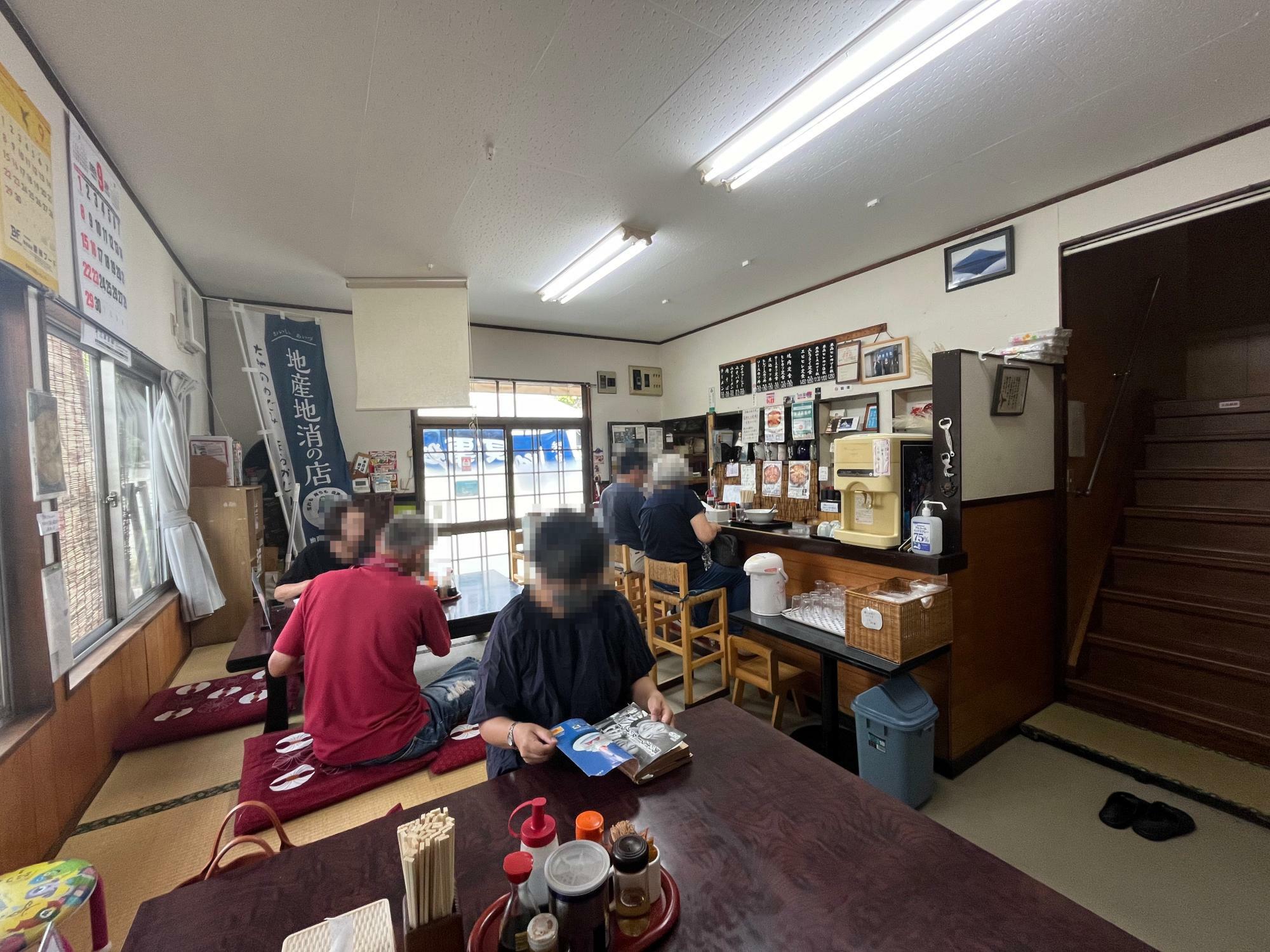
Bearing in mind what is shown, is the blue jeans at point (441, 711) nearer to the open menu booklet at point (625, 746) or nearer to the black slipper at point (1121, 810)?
the open menu booklet at point (625, 746)

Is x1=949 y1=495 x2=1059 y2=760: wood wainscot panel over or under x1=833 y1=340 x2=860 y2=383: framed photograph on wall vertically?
under

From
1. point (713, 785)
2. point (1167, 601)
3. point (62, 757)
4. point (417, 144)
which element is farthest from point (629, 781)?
point (1167, 601)

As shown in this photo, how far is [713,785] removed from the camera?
1123 mm

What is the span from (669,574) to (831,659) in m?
1.04

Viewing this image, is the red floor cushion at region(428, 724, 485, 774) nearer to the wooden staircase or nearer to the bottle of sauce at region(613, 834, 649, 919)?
the bottle of sauce at region(613, 834, 649, 919)

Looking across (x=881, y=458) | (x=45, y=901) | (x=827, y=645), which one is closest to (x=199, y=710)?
(x=45, y=901)

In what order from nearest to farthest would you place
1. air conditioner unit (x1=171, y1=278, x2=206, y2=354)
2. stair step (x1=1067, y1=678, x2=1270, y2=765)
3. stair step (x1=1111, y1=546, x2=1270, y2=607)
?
1. stair step (x1=1067, y1=678, x2=1270, y2=765)
2. stair step (x1=1111, y1=546, x2=1270, y2=607)
3. air conditioner unit (x1=171, y1=278, x2=206, y2=354)

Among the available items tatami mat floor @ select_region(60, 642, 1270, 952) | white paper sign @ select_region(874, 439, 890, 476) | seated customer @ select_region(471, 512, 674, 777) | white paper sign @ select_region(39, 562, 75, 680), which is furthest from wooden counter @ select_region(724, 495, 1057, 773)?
white paper sign @ select_region(39, 562, 75, 680)

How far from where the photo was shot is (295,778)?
1.87m

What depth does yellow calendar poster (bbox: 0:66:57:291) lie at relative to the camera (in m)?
1.55

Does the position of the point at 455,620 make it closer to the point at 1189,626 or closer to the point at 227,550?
the point at 227,550

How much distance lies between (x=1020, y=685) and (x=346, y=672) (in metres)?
3.28

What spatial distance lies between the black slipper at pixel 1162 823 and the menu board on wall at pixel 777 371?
3448mm

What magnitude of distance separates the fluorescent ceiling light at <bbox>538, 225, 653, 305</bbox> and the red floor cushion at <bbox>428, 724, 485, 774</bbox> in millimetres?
2915
